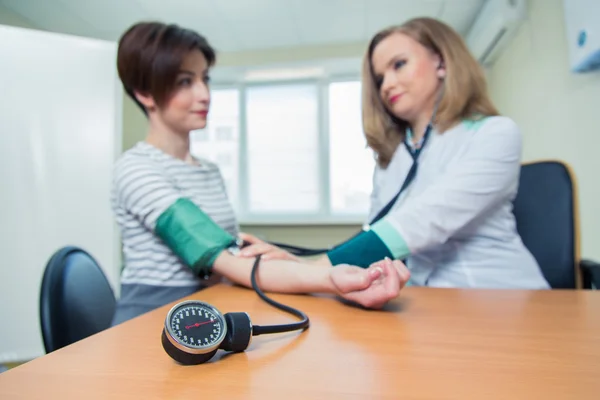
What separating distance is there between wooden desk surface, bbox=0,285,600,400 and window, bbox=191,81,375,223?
3344 millimetres

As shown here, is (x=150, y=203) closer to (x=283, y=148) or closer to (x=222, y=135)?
(x=283, y=148)

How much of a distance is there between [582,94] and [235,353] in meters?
2.18

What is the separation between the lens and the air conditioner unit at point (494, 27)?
255 centimetres

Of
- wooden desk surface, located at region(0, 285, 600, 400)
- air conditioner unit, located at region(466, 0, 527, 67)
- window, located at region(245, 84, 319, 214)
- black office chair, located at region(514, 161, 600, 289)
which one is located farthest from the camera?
window, located at region(245, 84, 319, 214)

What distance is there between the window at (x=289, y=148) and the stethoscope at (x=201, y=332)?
11.2 feet

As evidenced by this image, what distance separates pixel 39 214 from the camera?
2062 mm

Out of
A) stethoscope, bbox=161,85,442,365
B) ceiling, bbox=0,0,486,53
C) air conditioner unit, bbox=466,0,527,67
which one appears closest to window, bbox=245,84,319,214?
ceiling, bbox=0,0,486,53

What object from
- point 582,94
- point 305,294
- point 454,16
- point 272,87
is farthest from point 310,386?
point 272,87

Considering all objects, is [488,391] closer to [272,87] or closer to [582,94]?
[582,94]

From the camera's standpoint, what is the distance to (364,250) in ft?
2.56

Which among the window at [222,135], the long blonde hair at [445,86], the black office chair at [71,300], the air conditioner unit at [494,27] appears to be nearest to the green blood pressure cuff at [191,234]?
the black office chair at [71,300]

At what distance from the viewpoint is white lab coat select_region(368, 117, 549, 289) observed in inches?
31.7

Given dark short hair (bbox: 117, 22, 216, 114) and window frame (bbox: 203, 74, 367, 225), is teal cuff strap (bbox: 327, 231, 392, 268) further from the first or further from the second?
window frame (bbox: 203, 74, 367, 225)

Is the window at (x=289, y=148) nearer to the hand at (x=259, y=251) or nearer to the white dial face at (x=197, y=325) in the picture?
the hand at (x=259, y=251)
